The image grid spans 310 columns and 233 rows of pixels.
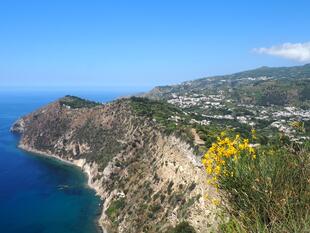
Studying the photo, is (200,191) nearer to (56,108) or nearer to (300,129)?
(300,129)

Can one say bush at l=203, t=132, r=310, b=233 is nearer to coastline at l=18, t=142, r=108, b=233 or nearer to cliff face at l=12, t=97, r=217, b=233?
cliff face at l=12, t=97, r=217, b=233

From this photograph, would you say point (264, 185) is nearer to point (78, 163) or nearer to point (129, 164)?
point (129, 164)

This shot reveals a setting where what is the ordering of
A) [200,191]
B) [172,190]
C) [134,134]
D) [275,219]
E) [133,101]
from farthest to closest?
[133,101] → [134,134] → [172,190] → [200,191] → [275,219]

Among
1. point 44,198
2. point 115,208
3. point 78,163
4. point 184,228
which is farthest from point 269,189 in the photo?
point 78,163

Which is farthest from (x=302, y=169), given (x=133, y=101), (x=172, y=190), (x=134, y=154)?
(x=133, y=101)

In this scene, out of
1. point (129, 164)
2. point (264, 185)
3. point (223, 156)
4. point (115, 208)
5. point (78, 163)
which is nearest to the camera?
point (264, 185)

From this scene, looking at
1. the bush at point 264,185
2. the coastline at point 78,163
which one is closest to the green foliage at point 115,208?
the coastline at point 78,163

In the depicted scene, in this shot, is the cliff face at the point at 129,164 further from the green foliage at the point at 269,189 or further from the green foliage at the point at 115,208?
the green foliage at the point at 269,189
